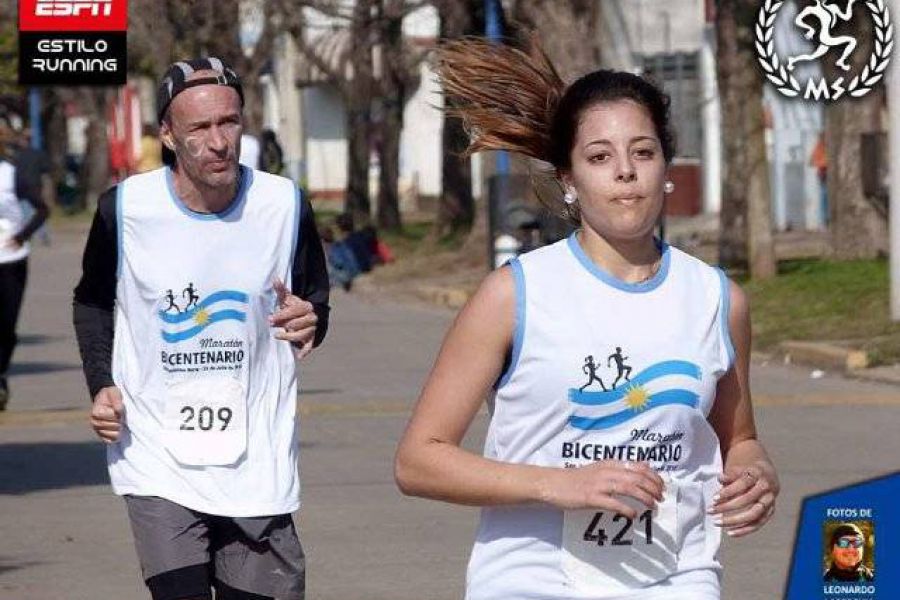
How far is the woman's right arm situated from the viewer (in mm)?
3990

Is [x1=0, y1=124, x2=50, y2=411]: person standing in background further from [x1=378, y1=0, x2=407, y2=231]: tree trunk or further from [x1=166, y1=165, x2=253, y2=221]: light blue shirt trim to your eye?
[x1=378, y1=0, x2=407, y2=231]: tree trunk

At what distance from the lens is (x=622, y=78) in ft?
14.0

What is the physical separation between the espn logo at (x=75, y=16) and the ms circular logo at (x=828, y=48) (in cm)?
912

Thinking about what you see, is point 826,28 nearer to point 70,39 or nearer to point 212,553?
point 70,39

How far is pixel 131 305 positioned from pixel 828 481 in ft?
20.2

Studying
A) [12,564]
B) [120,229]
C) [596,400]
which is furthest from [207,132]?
[12,564]

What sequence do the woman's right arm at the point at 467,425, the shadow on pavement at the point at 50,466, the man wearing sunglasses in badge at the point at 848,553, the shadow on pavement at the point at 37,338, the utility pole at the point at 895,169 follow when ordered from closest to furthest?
1. the woman's right arm at the point at 467,425
2. the man wearing sunglasses in badge at the point at 848,553
3. the shadow on pavement at the point at 50,466
4. the utility pole at the point at 895,169
5. the shadow on pavement at the point at 37,338

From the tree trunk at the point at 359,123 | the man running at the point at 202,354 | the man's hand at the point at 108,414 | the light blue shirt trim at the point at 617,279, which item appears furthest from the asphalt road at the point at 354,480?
the tree trunk at the point at 359,123

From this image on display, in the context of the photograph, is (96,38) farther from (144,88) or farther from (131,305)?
(144,88)

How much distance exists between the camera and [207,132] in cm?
608

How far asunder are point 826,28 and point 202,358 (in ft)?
60.8

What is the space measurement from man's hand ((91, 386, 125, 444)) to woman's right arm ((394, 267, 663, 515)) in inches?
80.3

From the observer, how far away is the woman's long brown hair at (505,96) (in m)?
4.38

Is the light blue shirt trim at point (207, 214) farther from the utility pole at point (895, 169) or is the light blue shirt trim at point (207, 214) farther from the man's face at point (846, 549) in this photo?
the utility pole at point (895, 169)
